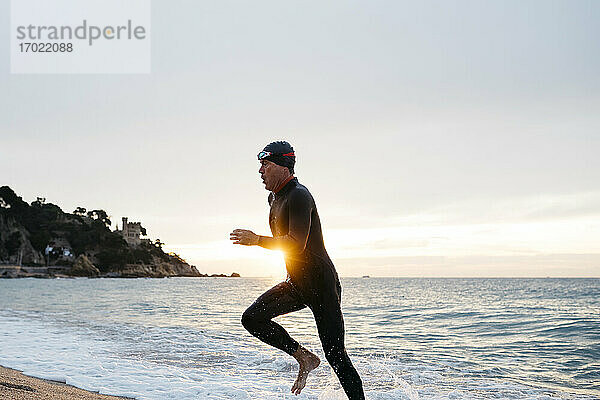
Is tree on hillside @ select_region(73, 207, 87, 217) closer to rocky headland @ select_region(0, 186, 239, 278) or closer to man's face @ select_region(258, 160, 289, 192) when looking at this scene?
rocky headland @ select_region(0, 186, 239, 278)

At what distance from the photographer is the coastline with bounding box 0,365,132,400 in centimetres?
605

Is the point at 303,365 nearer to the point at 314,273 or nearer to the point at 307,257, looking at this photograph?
the point at 314,273

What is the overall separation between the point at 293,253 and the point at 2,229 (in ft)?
482

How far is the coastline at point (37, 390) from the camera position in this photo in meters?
6.05

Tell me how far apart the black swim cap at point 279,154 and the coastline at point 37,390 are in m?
3.40

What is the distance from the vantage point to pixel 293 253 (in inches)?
191

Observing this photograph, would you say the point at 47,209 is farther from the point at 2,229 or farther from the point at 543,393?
the point at 543,393

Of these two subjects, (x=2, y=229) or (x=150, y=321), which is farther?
(x=2, y=229)

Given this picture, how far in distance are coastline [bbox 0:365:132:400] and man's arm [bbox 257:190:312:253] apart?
126 inches

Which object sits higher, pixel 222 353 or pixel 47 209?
pixel 47 209

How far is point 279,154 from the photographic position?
5.04 m

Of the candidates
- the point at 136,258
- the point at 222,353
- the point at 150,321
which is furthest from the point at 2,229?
the point at 222,353

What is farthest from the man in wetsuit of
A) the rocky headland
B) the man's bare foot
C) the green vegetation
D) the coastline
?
the green vegetation

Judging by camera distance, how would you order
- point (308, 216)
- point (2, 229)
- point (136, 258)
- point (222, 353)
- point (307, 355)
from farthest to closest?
point (136, 258), point (2, 229), point (222, 353), point (307, 355), point (308, 216)
